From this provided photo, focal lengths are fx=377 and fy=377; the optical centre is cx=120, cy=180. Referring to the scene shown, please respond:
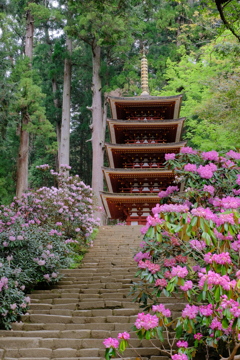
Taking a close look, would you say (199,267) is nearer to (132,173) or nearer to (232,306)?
(232,306)

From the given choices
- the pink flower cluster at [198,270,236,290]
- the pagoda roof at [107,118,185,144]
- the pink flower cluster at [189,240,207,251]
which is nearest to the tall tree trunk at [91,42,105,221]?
the pagoda roof at [107,118,185,144]

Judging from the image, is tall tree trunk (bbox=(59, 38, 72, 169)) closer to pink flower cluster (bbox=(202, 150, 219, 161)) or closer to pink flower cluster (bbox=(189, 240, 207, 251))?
pink flower cluster (bbox=(202, 150, 219, 161))

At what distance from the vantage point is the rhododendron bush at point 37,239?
5.56 metres

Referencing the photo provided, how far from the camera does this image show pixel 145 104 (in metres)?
16.1

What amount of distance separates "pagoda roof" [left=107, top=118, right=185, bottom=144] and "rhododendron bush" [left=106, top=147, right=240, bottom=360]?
10541 millimetres

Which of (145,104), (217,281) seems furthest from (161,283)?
(145,104)

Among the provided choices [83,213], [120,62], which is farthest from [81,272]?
[120,62]

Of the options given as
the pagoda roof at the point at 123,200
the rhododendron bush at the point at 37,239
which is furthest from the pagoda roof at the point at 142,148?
the rhododendron bush at the point at 37,239

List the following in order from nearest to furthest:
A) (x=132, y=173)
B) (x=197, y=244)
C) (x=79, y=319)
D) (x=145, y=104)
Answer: (x=197, y=244)
(x=79, y=319)
(x=132, y=173)
(x=145, y=104)

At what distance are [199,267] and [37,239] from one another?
12.2 feet

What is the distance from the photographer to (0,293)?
5207mm

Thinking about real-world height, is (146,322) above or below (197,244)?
below

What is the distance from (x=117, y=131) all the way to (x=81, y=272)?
9.27m

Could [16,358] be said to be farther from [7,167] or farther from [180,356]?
[7,167]
